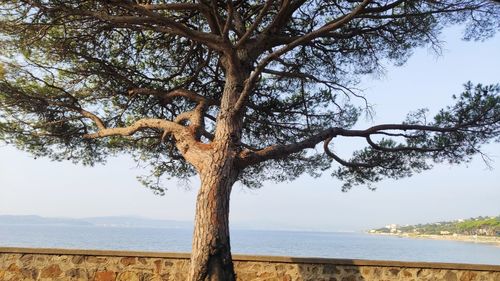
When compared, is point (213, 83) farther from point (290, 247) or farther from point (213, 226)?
point (290, 247)

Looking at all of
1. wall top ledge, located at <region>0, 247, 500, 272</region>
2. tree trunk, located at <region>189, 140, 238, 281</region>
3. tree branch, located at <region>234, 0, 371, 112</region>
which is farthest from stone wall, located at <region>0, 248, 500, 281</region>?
tree branch, located at <region>234, 0, 371, 112</region>

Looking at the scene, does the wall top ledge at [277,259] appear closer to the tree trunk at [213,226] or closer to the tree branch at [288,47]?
the tree trunk at [213,226]

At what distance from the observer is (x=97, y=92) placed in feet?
21.3

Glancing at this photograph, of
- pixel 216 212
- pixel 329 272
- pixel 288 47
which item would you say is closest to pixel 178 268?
pixel 216 212

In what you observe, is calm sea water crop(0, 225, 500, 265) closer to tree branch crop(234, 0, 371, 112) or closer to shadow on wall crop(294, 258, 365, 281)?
shadow on wall crop(294, 258, 365, 281)

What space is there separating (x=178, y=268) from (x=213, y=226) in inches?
48.5

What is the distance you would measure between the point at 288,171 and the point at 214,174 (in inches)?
116

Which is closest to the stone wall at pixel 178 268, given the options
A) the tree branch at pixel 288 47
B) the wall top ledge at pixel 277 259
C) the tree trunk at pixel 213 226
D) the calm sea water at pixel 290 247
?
the wall top ledge at pixel 277 259

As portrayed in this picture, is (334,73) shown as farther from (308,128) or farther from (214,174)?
(214,174)

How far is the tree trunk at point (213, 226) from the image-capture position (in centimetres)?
433

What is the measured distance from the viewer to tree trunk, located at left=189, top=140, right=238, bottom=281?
4.33 meters

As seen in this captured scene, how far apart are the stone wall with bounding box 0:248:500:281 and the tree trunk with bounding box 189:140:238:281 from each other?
0.93 meters

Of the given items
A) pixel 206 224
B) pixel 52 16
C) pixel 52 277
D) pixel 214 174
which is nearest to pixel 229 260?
pixel 206 224

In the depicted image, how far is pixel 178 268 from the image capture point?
5.32 metres
